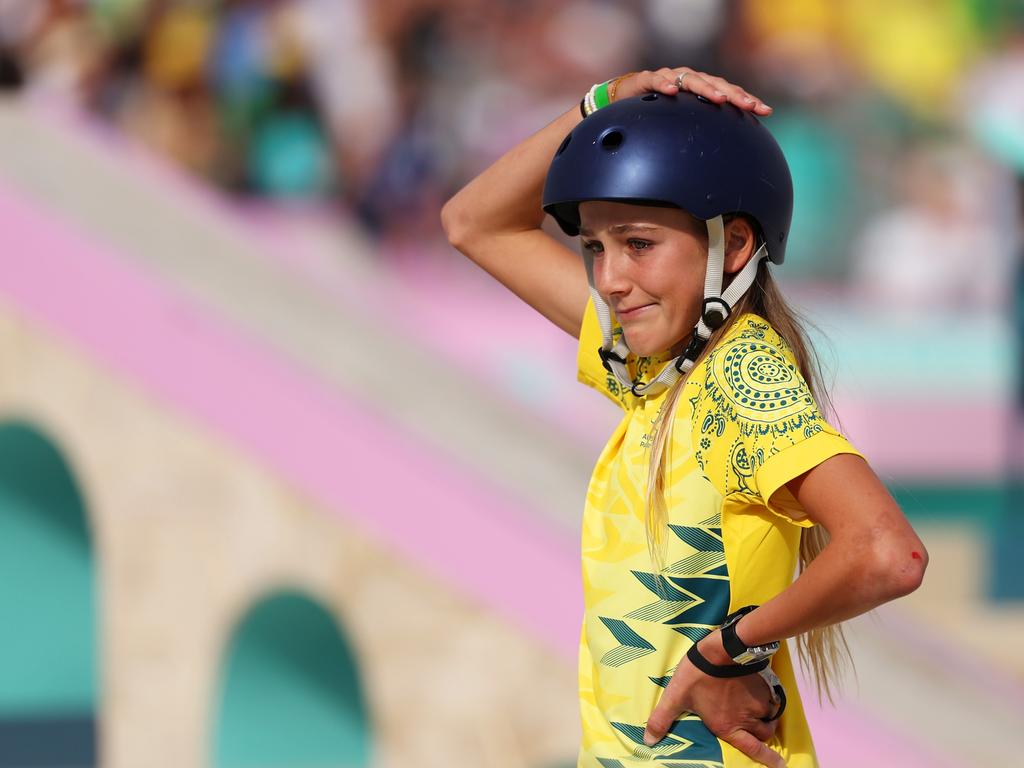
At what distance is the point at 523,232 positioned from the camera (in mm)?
2857

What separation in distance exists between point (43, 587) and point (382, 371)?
73.3 inches

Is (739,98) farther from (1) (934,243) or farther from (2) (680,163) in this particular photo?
(1) (934,243)

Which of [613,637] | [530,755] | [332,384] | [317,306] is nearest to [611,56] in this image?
[317,306]

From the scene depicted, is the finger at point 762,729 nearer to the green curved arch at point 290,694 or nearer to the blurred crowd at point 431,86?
the green curved arch at point 290,694

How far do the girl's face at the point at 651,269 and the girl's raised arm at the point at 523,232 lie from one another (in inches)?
14.4

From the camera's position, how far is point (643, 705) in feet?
7.63

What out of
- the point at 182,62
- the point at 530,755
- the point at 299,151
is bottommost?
the point at 530,755

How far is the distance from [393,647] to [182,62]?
1046 cm

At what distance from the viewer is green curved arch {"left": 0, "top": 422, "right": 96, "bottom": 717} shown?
654 centimetres

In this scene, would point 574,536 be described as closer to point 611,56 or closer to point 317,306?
point 317,306

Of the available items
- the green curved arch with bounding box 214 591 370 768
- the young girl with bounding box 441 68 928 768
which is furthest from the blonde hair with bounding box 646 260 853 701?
the green curved arch with bounding box 214 591 370 768

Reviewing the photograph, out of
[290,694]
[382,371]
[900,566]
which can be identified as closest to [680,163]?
[900,566]

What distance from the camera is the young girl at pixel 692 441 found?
2.20 meters

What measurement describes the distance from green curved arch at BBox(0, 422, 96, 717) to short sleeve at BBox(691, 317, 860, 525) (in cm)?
470
